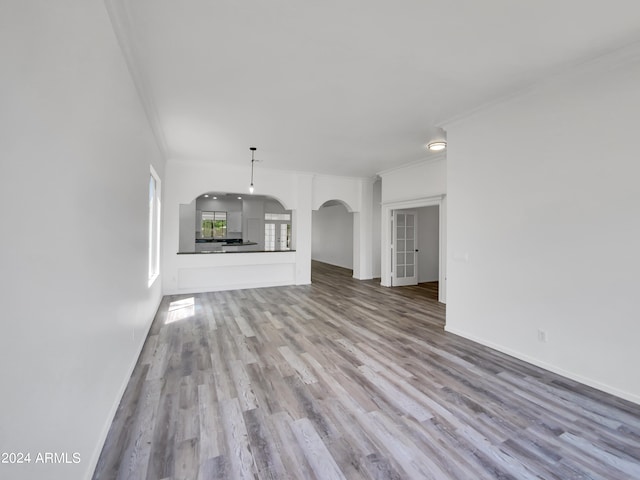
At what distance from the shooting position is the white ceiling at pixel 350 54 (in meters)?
2.04

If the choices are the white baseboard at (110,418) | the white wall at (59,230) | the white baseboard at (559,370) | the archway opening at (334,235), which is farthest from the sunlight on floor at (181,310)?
the archway opening at (334,235)

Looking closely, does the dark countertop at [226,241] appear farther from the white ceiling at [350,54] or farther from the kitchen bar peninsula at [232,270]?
the white ceiling at [350,54]

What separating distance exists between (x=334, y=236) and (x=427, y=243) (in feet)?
14.4

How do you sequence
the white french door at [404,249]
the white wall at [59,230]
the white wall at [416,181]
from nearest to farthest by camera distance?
the white wall at [59,230] → the white wall at [416,181] → the white french door at [404,249]

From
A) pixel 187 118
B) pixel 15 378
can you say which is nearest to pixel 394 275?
pixel 187 118

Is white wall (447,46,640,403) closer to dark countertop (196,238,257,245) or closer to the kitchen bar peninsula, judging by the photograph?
the kitchen bar peninsula

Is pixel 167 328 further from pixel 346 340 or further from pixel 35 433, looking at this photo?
pixel 35 433

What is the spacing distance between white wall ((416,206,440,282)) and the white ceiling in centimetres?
428

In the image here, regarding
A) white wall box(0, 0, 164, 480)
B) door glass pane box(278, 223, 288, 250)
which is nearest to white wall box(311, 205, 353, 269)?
door glass pane box(278, 223, 288, 250)

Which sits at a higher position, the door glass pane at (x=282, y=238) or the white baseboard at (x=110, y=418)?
the door glass pane at (x=282, y=238)

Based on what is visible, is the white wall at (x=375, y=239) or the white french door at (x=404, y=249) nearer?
the white french door at (x=404, y=249)

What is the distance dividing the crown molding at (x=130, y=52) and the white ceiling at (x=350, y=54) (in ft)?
0.06

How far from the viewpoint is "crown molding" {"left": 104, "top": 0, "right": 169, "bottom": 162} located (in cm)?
196

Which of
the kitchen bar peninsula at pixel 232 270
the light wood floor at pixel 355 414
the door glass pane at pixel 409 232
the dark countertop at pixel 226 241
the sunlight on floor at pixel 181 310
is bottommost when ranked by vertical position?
the light wood floor at pixel 355 414
